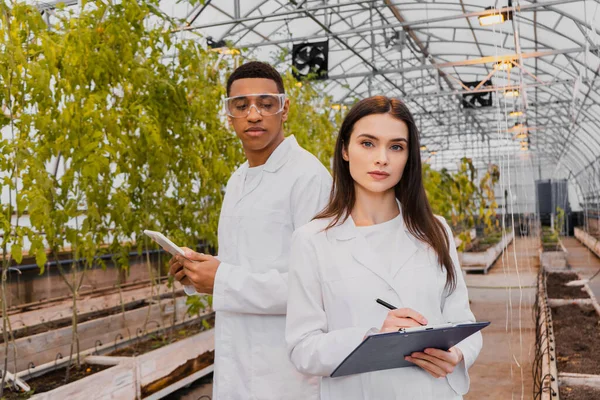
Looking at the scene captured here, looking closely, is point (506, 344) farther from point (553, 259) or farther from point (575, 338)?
point (553, 259)

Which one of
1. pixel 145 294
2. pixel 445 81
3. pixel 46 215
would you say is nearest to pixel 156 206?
pixel 46 215

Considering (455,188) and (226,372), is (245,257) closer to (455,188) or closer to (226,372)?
(226,372)

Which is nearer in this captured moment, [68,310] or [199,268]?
[199,268]

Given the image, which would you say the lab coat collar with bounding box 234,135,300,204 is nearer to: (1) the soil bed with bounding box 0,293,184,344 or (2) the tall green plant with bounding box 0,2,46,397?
(2) the tall green plant with bounding box 0,2,46,397

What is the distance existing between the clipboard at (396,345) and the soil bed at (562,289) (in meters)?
5.89

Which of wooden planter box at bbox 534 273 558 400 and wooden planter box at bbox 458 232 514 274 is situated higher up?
wooden planter box at bbox 534 273 558 400

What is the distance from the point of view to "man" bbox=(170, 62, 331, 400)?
1.77 m

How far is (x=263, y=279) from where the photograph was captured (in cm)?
173

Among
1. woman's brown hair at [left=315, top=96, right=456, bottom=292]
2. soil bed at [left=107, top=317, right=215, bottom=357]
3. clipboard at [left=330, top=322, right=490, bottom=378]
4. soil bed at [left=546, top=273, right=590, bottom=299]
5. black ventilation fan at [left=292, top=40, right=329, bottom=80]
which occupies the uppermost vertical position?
black ventilation fan at [left=292, top=40, right=329, bottom=80]

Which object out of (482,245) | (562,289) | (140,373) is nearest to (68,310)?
(140,373)

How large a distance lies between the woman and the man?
321mm

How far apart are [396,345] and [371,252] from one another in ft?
0.81

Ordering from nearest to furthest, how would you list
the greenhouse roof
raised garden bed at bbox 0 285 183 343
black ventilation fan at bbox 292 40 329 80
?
raised garden bed at bbox 0 285 183 343, the greenhouse roof, black ventilation fan at bbox 292 40 329 80

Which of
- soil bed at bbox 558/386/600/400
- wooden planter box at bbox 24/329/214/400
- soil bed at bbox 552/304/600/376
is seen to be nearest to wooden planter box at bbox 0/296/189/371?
wooden planter box at bbox 24/329/214/400
